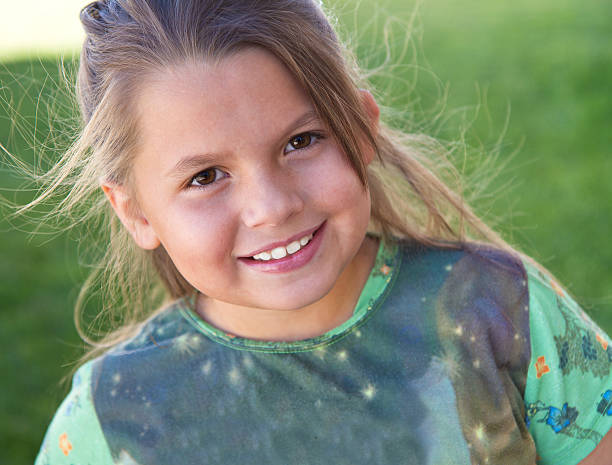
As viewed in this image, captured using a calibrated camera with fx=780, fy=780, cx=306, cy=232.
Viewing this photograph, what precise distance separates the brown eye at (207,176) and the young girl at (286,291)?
12 mm

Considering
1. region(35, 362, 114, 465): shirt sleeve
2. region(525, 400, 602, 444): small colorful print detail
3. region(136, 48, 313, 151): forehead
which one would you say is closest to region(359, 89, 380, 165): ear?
region(136, 48, 313, 151): forehead

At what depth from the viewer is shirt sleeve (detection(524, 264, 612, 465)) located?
67.7 inches

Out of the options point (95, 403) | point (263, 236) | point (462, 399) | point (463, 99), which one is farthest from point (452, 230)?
point (463, 99)

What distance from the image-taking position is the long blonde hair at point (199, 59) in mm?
1541

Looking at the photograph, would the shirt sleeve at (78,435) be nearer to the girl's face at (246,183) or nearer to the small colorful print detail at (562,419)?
the girl's face at (246,183)

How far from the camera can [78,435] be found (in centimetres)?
180

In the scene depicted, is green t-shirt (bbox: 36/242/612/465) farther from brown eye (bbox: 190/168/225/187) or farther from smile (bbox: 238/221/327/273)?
brown eye (bbox: 190/168/225/187)

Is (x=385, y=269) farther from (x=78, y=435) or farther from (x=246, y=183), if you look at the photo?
(x=78, y=435)

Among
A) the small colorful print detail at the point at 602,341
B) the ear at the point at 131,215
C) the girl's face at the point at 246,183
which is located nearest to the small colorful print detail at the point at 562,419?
the small colorful print detail at the point at 602,341

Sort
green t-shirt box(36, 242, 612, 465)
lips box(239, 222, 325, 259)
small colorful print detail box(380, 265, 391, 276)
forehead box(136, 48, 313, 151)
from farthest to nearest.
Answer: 1. small colorful print detail box(380, 265, 391, 276)
2. green t-shirt box(36, 242, 612, 465)
3. lips box(239, 222, 325, 259)
4. forehead box(136, 48, 313, 151)

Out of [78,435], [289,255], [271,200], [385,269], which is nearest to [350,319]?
[385,269]

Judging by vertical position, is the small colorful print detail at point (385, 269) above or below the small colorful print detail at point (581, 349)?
above

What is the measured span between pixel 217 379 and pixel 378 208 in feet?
1.92

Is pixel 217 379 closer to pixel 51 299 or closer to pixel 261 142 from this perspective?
pixel 261 142
